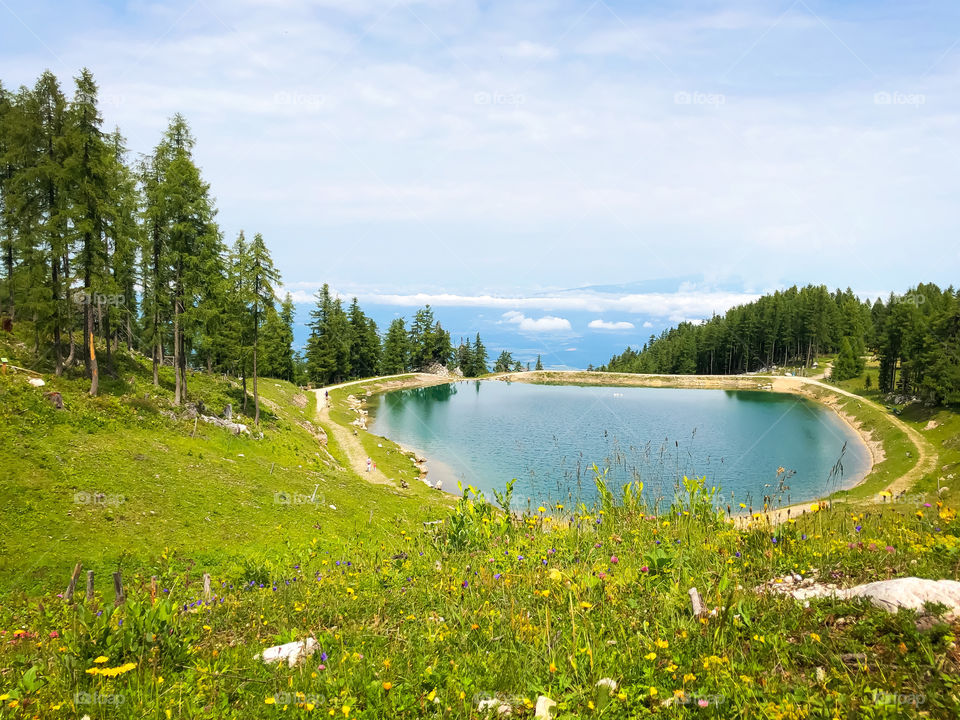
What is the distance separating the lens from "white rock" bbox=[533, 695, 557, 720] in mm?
4098

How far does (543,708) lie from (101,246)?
1219 inches

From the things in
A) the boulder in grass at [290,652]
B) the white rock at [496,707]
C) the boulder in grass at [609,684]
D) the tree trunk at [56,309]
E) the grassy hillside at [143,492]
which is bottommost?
the grassy hillside at [143,492]

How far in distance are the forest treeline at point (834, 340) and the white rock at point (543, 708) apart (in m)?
63.6

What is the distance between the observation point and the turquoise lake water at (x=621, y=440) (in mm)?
32719

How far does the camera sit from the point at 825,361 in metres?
111

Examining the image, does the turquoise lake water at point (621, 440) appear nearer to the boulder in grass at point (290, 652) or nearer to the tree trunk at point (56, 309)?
the boulder in grass at point (290, 652)

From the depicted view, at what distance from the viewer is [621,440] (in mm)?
49156

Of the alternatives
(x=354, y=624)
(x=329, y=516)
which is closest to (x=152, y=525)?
(x=329, y=516)

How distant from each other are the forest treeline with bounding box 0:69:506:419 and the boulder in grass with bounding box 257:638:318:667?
2611 cm

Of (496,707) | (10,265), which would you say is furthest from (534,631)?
(10,265)

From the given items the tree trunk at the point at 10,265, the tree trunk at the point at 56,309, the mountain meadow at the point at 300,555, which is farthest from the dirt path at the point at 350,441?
the tree trunk at the point at 10,265

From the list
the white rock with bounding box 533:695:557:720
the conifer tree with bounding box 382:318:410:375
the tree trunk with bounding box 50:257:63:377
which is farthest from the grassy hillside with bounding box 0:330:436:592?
the conifer tree with bounding box 382:318:410:375

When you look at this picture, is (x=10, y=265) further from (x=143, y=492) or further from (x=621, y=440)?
(x=621, y=440)

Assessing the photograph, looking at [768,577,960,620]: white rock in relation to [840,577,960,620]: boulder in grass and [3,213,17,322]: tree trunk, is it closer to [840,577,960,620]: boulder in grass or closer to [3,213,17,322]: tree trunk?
[840,577,960,620]: boulder in grass
